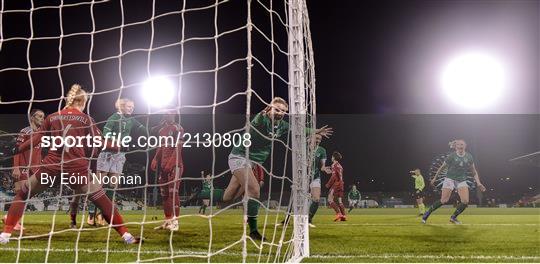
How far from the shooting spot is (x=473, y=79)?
10305 mm

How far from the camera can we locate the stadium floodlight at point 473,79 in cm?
980

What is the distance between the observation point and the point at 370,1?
9172 millimetres

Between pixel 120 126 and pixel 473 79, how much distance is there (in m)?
7.11

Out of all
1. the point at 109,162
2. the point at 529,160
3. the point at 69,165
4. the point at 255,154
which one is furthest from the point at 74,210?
the point at 529,160

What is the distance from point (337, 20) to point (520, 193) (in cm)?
824

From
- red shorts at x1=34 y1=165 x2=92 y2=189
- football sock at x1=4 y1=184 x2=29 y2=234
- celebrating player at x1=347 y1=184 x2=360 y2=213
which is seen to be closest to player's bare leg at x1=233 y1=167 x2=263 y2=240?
red shorts at x1=34 y1=165 x2=92 y2=189

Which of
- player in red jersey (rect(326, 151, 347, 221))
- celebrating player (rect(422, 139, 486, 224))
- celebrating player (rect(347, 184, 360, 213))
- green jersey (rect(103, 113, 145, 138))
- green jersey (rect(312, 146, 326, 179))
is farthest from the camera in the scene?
celebrating player (rect(347, 184, 360, 213))

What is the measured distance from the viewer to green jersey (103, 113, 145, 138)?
5.41m

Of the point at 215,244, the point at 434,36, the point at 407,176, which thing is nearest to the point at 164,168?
the point at 215,244

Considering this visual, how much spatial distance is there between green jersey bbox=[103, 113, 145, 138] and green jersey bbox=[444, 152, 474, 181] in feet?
13.1

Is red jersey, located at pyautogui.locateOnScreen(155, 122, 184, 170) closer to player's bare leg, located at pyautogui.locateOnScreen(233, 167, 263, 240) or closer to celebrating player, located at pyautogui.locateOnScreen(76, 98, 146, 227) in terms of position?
celebrating player, located at pyautogui.locateOnScreen(76, 98, 146, 227)

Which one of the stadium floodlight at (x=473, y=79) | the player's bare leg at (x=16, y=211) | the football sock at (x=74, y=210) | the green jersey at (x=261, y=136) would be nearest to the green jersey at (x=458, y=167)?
the stadium floodlight at (x=473, y=79)

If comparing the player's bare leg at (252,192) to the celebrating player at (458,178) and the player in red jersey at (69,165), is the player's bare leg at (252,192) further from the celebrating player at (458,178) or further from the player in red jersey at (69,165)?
the celebrating player at (458,178)

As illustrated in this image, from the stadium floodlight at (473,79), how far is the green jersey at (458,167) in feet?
9.15
